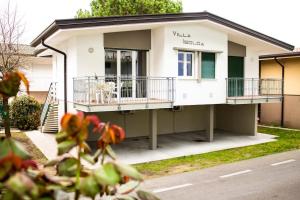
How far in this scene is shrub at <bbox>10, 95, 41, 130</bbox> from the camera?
19.8 meters

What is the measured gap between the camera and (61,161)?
1.15 m

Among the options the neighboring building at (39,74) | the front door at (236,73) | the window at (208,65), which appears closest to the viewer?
the window at (208,65)

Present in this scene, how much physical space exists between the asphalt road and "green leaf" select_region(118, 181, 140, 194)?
6504 millimetres

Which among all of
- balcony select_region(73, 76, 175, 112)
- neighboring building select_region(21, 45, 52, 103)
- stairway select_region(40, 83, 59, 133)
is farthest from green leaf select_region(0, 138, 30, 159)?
neighboring building select_region(21, 45, 52, 103)

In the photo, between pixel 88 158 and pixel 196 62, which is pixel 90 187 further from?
pixel 196 62

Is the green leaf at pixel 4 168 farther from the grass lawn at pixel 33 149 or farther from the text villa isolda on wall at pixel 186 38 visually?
the text villa isolda on wall at pixel 186 38

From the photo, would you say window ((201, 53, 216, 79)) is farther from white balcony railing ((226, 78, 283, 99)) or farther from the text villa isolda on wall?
white balcony railing ((226, 78, 283, 99))

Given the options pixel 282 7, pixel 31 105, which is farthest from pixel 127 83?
pixel 282 7

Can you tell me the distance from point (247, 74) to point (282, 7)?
116ft

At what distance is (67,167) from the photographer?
110cm

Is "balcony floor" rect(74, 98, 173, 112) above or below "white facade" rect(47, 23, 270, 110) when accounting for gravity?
below

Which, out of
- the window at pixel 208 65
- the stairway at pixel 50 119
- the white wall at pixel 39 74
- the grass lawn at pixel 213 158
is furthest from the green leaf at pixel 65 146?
the white wall at pixel 39 74

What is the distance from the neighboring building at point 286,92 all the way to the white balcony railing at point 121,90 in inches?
409

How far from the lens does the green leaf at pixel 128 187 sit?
1239 millimetres
